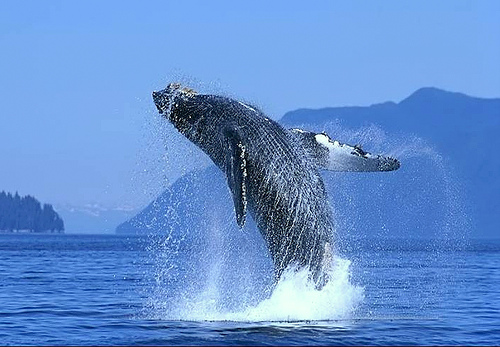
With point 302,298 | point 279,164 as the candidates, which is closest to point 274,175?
point 279,164

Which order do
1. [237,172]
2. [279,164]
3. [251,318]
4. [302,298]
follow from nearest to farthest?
[237,172] < [279,164] < [302,298] < [251,318]

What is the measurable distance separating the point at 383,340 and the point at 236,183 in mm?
3104

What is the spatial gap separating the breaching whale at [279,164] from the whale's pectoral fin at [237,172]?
0.29m

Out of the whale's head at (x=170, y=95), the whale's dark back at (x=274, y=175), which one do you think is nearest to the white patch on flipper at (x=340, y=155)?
the whale's dark back at (x=274, y=175)

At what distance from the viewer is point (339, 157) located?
16.0 meters

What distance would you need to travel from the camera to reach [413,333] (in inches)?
577

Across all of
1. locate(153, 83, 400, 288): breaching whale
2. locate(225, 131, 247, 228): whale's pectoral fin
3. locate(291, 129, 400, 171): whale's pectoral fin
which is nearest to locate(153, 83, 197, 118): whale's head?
locate(153, 83, 400, 288): breaching whale

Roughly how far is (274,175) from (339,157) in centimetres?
117

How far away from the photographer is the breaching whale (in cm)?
1548

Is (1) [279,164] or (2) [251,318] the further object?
(2) [251,318]

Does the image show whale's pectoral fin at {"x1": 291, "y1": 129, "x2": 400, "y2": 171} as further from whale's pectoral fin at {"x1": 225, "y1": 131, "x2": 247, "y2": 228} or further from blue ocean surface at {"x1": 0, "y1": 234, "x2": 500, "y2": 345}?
blue ocean surface at {"x1": 0, "y1": 234, "x2": 500, "y2": 345}

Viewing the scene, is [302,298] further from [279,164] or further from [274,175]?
[279,164]

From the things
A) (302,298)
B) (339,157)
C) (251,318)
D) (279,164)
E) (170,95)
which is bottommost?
(251,318)

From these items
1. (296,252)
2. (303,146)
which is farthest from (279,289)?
(303,146)
